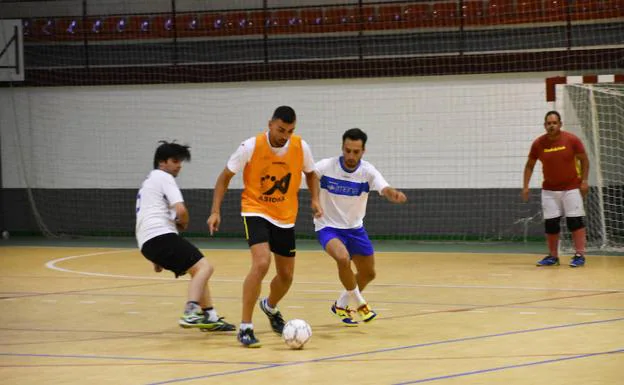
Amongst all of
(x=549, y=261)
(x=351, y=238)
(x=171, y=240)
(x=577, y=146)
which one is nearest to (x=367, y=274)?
(x=351, y=238)

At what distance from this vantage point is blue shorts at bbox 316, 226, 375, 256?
8.72 meters

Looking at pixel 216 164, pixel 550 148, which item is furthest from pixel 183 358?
pixel 216 164

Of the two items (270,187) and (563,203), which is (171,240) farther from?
(563,203)

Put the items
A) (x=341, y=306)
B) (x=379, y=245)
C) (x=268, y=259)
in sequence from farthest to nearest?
(x=379, y=245)
(x=341, y=306)
(x=268, y=259)

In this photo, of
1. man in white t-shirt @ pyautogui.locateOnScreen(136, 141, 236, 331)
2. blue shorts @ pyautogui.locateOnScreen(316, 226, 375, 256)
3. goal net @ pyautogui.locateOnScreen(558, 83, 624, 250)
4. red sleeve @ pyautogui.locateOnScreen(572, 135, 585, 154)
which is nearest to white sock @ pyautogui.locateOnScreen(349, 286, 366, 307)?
blue shorts @ pyautogui.locateOnScreen(316, 226, 375, 256)

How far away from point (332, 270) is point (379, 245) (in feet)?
12.7

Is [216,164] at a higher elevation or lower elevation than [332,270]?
higher

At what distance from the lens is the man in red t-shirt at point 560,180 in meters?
13.2

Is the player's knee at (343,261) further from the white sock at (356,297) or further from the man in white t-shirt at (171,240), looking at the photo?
the man in white t-shirt at (171,240)

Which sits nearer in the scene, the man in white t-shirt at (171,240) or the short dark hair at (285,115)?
the short dark hair at (285,115)

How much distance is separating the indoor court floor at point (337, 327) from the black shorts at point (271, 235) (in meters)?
0.72

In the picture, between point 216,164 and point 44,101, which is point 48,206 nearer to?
point 44,101

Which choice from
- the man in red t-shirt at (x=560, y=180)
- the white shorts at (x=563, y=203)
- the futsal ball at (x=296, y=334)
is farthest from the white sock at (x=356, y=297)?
the white shorts at (x=563, y=203)

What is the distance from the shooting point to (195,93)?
18609 millimetres
